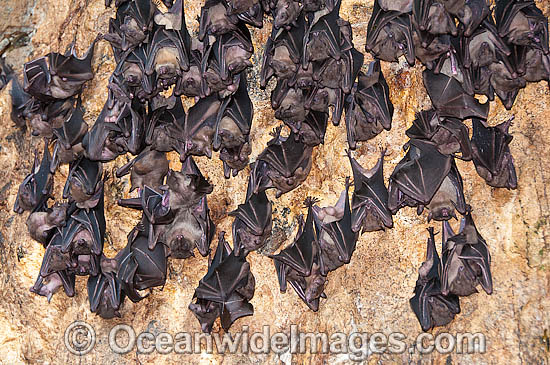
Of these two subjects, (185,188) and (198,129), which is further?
(198,129)

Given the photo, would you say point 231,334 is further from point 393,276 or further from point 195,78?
point 195,78

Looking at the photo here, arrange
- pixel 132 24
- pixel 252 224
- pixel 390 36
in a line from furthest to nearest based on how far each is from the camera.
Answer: pixel 132 24, pixel 252 224, pixel 390 36


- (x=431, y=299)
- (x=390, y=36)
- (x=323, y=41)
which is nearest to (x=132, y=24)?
(x=323, y=41)

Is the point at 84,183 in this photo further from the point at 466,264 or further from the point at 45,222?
the point at 466,264

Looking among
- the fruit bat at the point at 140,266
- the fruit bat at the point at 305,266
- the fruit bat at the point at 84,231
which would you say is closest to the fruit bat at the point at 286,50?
the fruit bat at the point at 305,266

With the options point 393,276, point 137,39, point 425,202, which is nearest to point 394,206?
point 425,202

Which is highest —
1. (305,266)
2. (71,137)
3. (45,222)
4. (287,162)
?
(287,162)

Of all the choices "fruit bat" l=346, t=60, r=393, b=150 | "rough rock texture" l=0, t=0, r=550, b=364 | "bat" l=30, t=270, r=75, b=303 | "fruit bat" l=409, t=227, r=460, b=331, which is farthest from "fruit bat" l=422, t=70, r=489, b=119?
"bat" l=30, t=270, r=75, b=303
